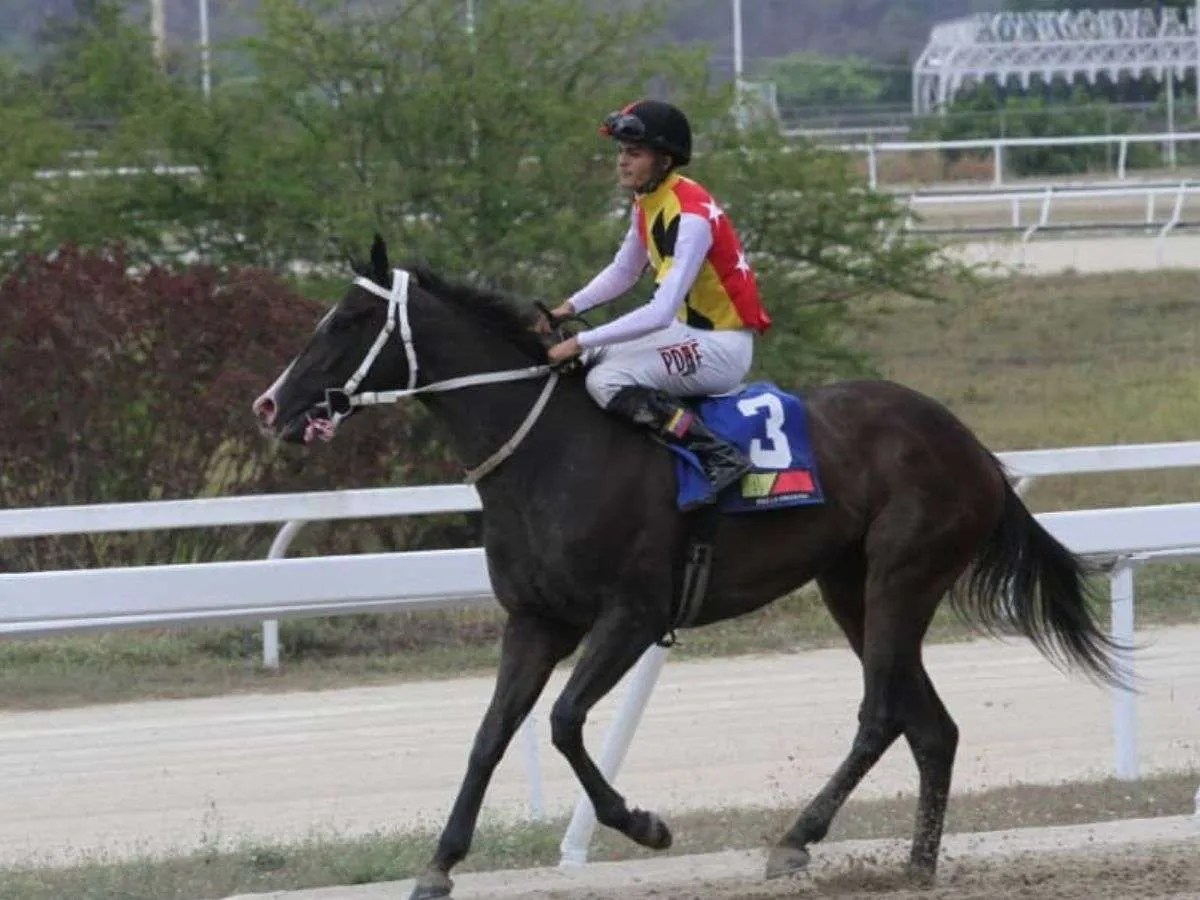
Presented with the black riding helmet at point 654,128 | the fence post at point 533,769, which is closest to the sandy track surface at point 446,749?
the fence post at point 533,769

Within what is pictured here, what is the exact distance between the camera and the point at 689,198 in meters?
6.51

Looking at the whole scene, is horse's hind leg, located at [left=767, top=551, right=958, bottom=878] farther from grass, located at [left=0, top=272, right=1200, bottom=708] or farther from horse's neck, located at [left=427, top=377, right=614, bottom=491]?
grass, located at [left=0, top=272, right=1200, bottom=708]

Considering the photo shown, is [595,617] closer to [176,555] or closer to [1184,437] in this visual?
[176,555]

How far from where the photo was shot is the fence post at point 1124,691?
780cm

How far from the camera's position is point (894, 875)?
6.49m

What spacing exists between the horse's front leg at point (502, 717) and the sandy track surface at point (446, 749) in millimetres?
1403

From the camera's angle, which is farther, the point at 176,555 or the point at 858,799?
the point at 176,555

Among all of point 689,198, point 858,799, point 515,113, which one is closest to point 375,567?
point 689,198

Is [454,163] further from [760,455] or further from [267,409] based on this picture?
[267,409]

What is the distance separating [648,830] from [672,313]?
135cm

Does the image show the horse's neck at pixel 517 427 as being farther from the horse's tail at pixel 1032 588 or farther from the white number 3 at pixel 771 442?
the horse's tail at pixel 1032 588

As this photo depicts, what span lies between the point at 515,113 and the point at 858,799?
307 inches

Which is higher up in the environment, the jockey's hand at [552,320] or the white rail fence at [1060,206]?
the jockey's hand at [552,320]

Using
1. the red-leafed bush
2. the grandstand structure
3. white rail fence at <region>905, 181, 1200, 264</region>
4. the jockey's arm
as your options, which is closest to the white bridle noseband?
the jockey's arm
